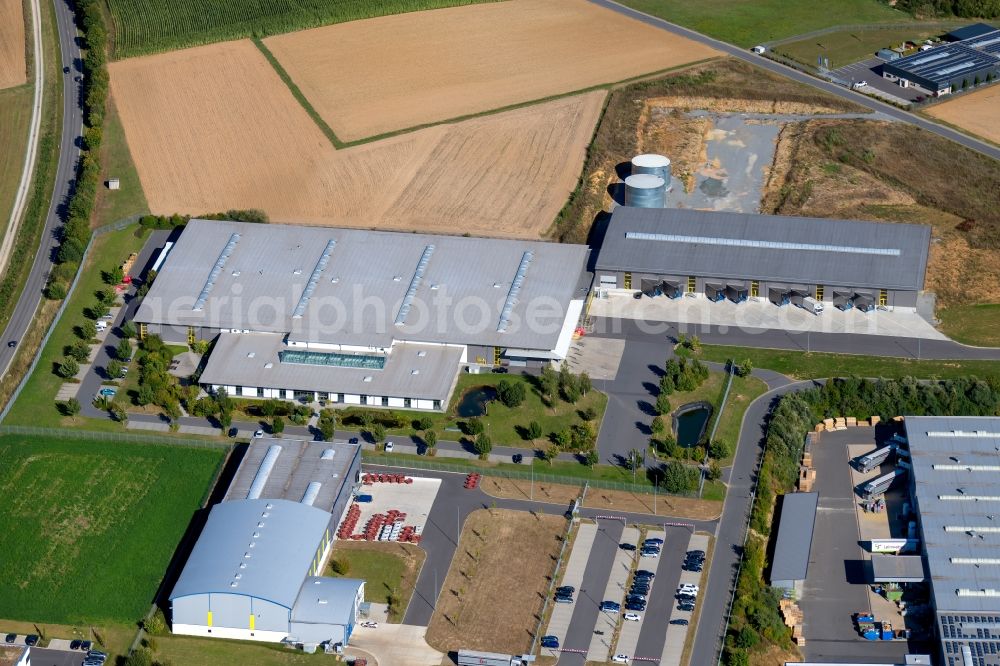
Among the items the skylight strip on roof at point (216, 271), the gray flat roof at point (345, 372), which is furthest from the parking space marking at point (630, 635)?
the skylight strip on roof at point (216, 271)

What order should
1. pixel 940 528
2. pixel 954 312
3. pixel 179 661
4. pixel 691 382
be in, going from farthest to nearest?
1. pixel 954 312
2. pixel 691 382
3. pixel 940 528
4. pixel 179 661

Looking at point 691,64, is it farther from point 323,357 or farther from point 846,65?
point 323,357

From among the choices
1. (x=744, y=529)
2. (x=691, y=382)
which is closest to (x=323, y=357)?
(x=691, y=382)

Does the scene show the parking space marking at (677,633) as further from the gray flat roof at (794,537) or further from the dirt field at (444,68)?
the dirt field at (444,68)

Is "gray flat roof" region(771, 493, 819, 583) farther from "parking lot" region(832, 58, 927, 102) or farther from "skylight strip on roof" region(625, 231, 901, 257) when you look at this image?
"parking lot" region(832, 58, 927, 102)

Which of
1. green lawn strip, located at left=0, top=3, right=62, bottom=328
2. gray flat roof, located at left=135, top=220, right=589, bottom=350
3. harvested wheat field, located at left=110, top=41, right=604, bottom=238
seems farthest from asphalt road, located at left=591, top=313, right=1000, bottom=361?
green lawn strip, located at left=0, top=3, right=62, bottom=328

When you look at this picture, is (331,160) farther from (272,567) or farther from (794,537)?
(794,537)

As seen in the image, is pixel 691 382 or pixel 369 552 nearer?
pixel 369 552
